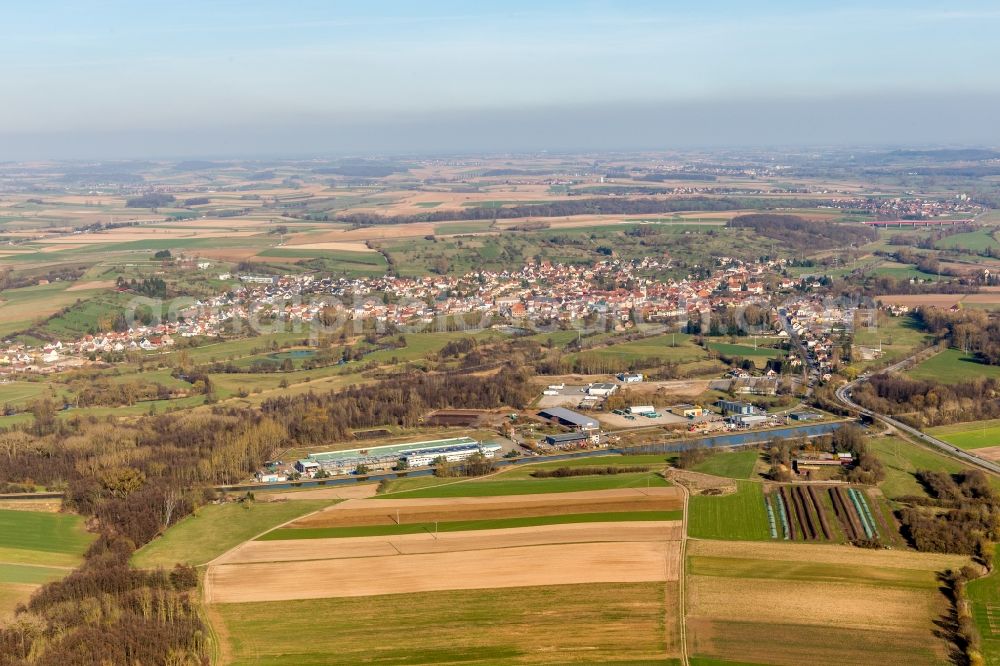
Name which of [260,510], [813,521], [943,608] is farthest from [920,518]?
[260,510]

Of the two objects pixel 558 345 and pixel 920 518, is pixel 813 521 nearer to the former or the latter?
pixel 920 518

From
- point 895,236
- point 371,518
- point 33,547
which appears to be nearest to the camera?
point 33,547

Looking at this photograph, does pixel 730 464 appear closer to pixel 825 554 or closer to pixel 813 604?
pixel 825 554

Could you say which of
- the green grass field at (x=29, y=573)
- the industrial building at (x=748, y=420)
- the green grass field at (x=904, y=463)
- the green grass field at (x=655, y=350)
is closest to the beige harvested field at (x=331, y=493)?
the green grass field at (x=29, y=573)

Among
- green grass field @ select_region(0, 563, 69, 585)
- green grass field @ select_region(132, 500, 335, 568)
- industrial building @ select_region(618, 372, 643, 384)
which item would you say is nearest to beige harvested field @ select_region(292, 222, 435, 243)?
industrial building @ select_region(618, 372, 643, 384)

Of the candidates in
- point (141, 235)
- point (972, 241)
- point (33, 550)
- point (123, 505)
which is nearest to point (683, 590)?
point (123, 505)

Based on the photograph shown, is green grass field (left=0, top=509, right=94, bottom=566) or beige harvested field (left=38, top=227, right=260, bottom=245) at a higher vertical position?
beige harvested field (left=38, top=227, right=260, bottom=245)

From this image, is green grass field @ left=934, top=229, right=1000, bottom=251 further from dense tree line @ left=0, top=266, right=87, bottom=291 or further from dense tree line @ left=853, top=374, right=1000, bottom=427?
dense tree line @ left=0, top=266, right=87, bottom=291
